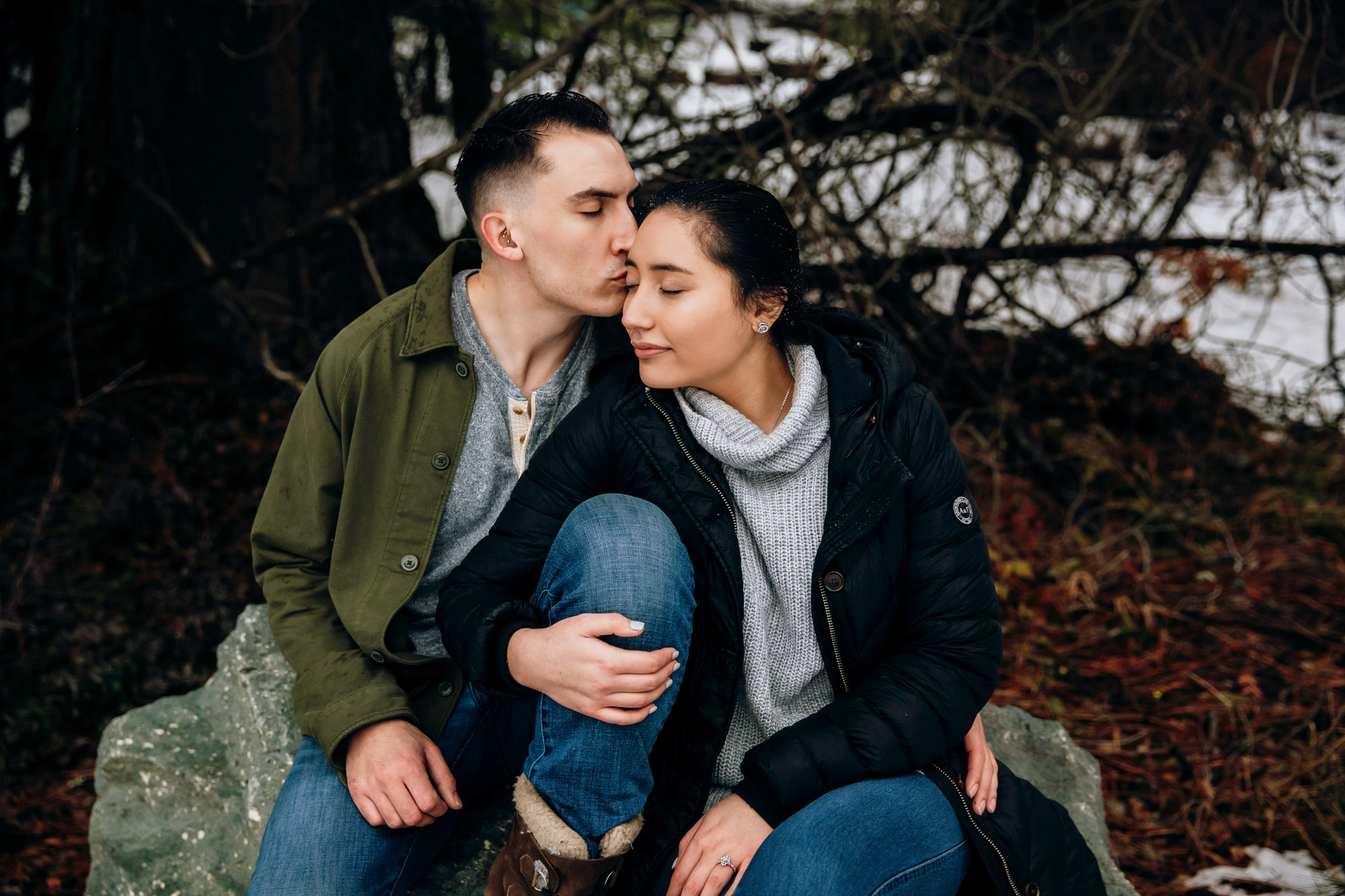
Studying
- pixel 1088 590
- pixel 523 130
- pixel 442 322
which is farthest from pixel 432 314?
pixel 1088 590

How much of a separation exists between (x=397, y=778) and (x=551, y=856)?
15.5 inches

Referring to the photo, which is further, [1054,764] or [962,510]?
[1054,764]

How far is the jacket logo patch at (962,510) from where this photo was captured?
1899mm

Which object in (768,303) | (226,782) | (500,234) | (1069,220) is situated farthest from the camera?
(1069,220)

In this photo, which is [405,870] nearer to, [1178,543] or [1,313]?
[1178,543]

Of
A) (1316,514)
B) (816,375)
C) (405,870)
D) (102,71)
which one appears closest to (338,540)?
(405,870)

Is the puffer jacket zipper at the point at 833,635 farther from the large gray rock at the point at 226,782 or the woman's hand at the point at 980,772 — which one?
the large gray rock at the point at 226,782

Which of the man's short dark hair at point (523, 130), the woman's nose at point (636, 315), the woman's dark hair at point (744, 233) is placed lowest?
the woman's nose at point (636, 315)

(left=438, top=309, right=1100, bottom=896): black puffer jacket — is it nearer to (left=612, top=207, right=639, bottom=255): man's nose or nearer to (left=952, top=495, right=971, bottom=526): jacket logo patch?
(left=952, top=495, right=971, bottom=526): jacket logo patch

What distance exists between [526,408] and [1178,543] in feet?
10.4

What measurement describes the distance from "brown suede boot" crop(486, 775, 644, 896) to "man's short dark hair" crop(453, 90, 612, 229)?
1430 mm

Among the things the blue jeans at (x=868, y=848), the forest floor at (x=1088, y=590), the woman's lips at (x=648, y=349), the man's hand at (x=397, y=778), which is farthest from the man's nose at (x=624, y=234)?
the forest floor at (x=1088, y=590)

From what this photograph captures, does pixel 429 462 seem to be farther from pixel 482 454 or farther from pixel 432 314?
pixel 432 314

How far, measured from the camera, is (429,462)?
7.01 feet
